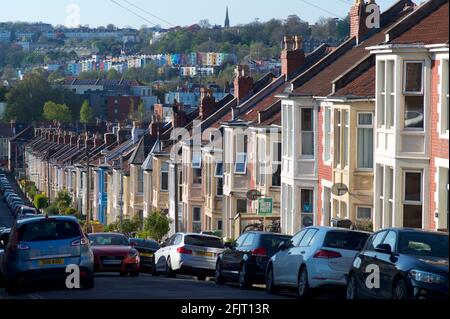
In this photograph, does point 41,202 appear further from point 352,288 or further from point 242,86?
point 352,288

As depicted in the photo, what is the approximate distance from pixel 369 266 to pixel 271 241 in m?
8.83

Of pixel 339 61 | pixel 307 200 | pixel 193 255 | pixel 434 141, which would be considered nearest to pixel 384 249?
pixel 434 141

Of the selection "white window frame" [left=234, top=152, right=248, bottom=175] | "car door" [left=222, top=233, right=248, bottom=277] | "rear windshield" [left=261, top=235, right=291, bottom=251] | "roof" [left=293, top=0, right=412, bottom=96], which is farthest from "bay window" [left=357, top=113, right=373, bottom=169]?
"white window frame" [left=234, top=152, right=248, bottom=175]

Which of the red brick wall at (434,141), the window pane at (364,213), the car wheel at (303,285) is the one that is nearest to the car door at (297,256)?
the car wheel at (303,285)

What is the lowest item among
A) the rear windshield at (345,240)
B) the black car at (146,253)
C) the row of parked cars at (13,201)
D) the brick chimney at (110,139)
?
the row of parked cars at (13,201)

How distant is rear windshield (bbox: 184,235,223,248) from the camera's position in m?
37.7

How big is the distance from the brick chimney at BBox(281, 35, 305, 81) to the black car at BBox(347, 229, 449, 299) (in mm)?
31589

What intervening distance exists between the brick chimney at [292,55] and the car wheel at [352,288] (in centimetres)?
3131

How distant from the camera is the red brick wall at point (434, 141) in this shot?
33.2m

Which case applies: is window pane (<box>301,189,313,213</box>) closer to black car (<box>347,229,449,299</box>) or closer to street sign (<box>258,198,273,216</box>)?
street sign (<box>258,198,273,216</box>)

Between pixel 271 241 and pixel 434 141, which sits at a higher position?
pixel 434 141

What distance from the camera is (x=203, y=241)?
3803cm

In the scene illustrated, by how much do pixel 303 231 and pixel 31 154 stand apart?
112028mm

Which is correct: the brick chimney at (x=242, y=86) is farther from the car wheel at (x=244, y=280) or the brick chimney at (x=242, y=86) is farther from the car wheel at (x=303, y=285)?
the car wheel at (x=303, y=285)
